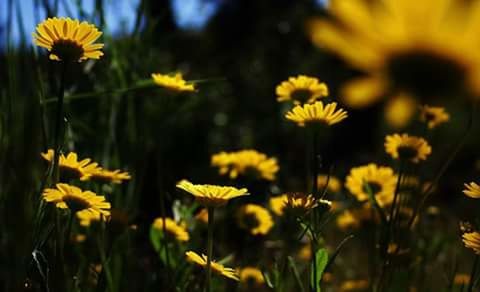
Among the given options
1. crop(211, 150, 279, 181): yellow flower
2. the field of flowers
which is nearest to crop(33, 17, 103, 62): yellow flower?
the field of flowers

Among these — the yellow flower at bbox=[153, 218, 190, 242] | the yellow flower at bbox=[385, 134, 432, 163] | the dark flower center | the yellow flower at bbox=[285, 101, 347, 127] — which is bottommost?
the yellow flower at bbox=[153, 218, 190, 242]

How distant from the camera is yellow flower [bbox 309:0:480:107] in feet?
0.98

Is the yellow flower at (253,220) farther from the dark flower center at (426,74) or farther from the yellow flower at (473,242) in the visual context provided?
the dark flower center at (426,74)

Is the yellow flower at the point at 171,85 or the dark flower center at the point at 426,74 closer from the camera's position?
the dark flower center at the point at 426,74

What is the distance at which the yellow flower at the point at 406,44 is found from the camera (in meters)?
0.30

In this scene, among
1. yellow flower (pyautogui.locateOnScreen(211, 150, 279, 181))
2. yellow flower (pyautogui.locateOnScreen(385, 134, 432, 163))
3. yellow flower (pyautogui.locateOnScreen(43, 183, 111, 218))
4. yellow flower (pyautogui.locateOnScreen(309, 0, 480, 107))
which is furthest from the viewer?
yellow flower (pyautogui.locateOnScreen(211, 150, 279, 181))

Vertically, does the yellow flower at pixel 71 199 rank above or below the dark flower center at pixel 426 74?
below

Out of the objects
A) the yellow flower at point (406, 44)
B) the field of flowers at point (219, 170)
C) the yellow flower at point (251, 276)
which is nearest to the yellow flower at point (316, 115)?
the field of flowers at point (219, 170)

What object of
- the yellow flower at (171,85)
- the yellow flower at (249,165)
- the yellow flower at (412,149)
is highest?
the yellow flower at (171,85)

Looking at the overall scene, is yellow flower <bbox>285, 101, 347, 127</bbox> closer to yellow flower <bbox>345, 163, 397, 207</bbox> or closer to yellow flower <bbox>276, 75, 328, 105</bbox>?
yellow flower <bbox>276, 75, 328, 105</bbox>

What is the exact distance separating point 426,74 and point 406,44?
0.08 ft

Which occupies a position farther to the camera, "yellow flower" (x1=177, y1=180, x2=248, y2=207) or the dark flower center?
"yellow flower" (x1=177, y1=180, x2=248, y2=207)

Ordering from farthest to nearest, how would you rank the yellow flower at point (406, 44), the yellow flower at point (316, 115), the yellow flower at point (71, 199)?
→ the yellow flower at point (316, 115) < the yellow flower at point (71, 199) < the yellow flower at point (406, 44)

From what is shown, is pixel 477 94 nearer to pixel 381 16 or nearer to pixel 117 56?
pixel 381 16
